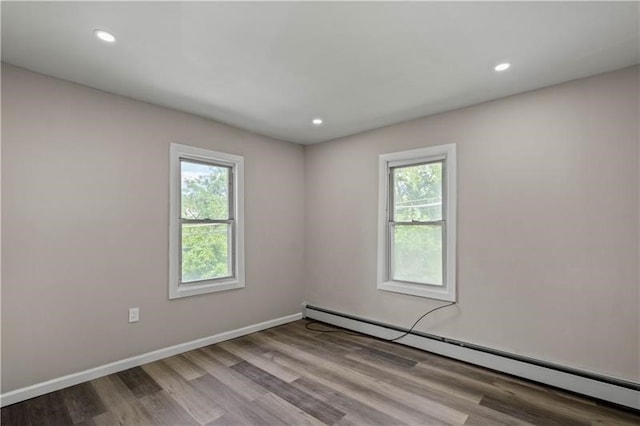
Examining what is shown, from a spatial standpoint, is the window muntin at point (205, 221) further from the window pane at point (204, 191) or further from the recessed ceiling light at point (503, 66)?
the recessed ceiling light at point (503, 66)

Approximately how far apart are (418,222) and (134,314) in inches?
120

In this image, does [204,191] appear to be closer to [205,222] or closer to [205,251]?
[205,222]

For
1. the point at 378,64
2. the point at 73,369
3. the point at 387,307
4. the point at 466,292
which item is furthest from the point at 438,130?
the point at 73,369

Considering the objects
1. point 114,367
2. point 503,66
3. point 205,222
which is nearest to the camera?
point 503,66

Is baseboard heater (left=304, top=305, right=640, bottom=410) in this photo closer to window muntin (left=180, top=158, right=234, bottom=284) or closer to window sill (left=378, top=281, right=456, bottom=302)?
window sill (left=378, top=281, right=456, bottom=302)

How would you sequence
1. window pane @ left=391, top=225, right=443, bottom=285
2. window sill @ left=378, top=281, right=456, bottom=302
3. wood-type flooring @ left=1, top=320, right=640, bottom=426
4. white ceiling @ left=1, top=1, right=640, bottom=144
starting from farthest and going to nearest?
window pane @ left=391, top=225, right=443, bottom=285, window sill @ left=378, top=281, right=456, bottom=302, wood-type flooring @ left=1, top=320, right=640, bottom=426, white ceiling @ left=1, top=1, right=640, bottom=144

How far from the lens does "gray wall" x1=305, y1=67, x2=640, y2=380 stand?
229 cm

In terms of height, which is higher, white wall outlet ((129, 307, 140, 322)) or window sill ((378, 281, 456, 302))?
window sill ((378, 281, 456, 302))

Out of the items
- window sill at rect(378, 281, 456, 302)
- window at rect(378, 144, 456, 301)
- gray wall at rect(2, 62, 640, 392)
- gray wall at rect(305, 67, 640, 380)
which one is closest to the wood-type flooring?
gray wall at rect(2, 62, 640, 392)

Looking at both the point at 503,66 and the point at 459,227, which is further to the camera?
the point at 459,227

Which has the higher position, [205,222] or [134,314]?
[205,222]

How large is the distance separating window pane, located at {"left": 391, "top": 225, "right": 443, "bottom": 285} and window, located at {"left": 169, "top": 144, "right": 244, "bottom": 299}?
190 centimetres

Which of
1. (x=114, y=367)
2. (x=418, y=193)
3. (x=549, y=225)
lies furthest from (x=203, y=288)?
(x=549, y=225)

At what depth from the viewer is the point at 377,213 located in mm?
3750
